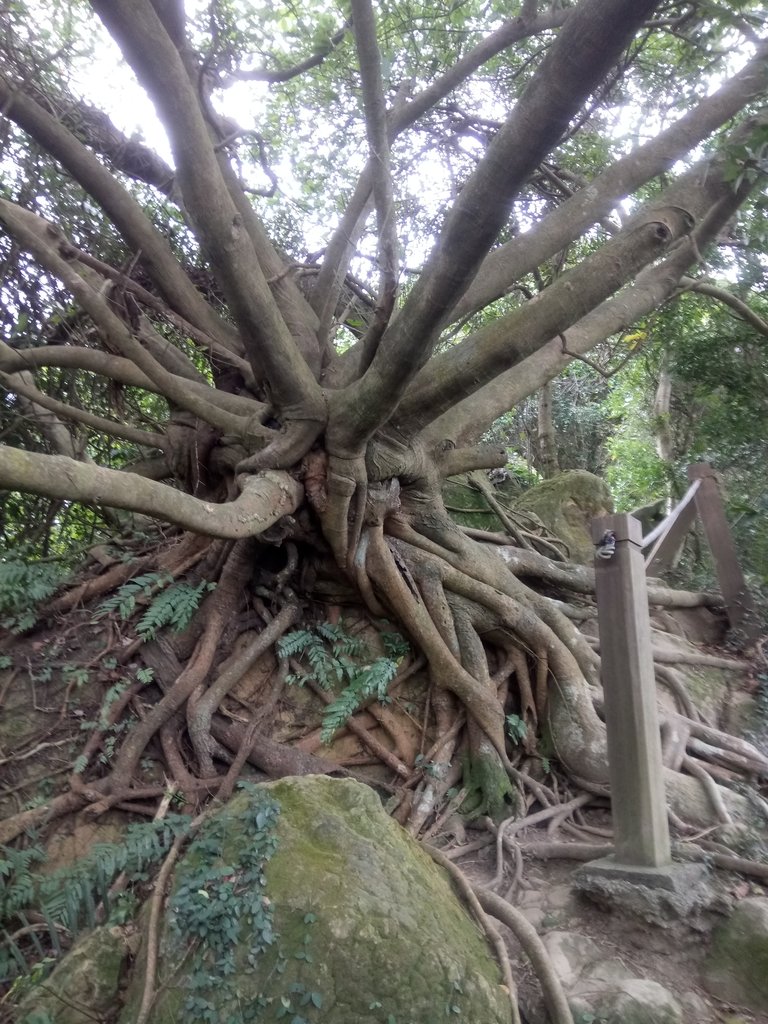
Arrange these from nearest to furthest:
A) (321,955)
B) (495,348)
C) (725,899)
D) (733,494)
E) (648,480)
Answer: (321,955)
(725,899)
(495,348)
(733,494)
(648,480)

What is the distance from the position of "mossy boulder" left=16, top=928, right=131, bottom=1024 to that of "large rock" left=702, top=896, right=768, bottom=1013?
2576mm

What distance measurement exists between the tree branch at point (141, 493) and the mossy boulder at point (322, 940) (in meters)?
1.36

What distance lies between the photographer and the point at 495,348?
13.9ft

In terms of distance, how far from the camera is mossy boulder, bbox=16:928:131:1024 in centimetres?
272

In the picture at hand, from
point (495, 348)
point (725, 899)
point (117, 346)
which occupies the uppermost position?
point (495, 348)

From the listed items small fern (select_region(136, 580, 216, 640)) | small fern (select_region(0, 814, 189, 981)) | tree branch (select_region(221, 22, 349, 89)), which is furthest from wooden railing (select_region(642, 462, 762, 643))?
tree branch (select_region(221, 22, 349, 89))

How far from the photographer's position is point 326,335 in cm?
602

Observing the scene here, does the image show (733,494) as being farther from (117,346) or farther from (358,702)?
(117,346)

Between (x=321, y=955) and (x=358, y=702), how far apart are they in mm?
2338

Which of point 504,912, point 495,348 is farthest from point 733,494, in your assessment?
point 504,912

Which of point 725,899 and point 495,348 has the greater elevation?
point 495,348

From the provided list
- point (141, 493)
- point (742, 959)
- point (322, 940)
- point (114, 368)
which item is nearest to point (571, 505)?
point (114, 368)

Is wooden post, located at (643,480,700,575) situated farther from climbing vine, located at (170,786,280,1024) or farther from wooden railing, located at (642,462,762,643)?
climbing vine, located at (170,786,280,1024)

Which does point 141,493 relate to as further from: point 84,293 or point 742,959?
point 742,959
